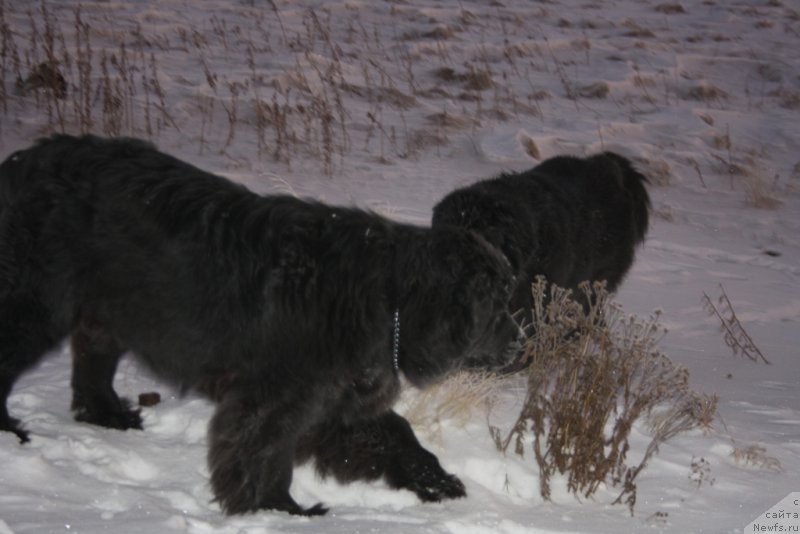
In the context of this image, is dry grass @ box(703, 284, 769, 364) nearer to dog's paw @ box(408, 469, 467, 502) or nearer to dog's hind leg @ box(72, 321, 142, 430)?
dog's paw @ box(408, 469, 467, 502)

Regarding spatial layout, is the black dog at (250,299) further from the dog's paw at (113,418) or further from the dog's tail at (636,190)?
the dog's tail at (636,190)

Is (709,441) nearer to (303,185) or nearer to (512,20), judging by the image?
(303,185)

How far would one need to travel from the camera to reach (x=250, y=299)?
3.17m

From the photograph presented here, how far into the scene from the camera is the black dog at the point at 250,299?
312cm

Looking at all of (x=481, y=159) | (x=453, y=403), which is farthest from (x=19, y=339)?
(x=481, y=159)

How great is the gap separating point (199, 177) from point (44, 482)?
1.11 metres

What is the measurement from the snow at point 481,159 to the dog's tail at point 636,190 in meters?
0.72

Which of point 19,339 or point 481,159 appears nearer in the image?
point 19,339

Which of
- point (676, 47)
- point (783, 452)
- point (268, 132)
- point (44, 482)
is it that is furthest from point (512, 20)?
point (44, 482)

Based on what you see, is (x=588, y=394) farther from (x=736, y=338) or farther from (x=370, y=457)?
(x=736, y=338)

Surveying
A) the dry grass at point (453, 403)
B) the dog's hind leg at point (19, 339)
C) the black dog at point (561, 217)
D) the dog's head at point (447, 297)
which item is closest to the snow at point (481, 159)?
the dry grass at point (453, 403)

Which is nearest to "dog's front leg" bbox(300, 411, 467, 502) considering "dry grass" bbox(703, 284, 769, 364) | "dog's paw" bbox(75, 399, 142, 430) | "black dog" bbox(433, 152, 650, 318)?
"dog's paw" bbox(75, 399, 142, 430)

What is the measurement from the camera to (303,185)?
7.71 metres

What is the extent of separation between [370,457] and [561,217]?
2.03 m
